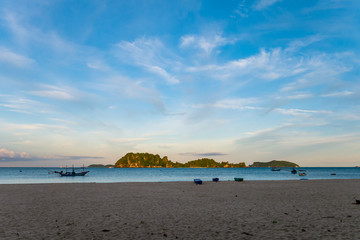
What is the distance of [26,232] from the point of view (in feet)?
41.5

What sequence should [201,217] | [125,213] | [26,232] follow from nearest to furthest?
[26,232] → [201,217] → [125,213]

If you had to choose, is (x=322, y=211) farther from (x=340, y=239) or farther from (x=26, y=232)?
(x=26, y=232)

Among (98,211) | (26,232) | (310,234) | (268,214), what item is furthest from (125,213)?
(310,234)

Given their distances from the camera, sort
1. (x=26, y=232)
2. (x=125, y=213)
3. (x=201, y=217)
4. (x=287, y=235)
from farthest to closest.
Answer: (x=125, y=213)
(x=201, y=217)
(x=26, y=232)
(x=287, y=235)

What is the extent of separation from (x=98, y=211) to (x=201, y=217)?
24.2 feet

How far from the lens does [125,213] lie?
58.1 feet

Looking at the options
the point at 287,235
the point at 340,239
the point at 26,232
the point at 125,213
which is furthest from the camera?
the point at 125,213

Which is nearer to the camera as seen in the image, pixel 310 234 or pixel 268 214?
pixel 310 234

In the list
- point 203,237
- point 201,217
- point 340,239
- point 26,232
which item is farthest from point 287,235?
point 26,232

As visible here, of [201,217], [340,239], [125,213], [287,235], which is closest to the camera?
[340,239]

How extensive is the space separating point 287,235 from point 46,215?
14.4 m

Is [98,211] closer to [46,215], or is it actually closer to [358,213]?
[46,215]

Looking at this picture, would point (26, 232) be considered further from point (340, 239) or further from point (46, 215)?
point (340, 239)

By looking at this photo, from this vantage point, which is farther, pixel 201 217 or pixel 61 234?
pixel 201 217
